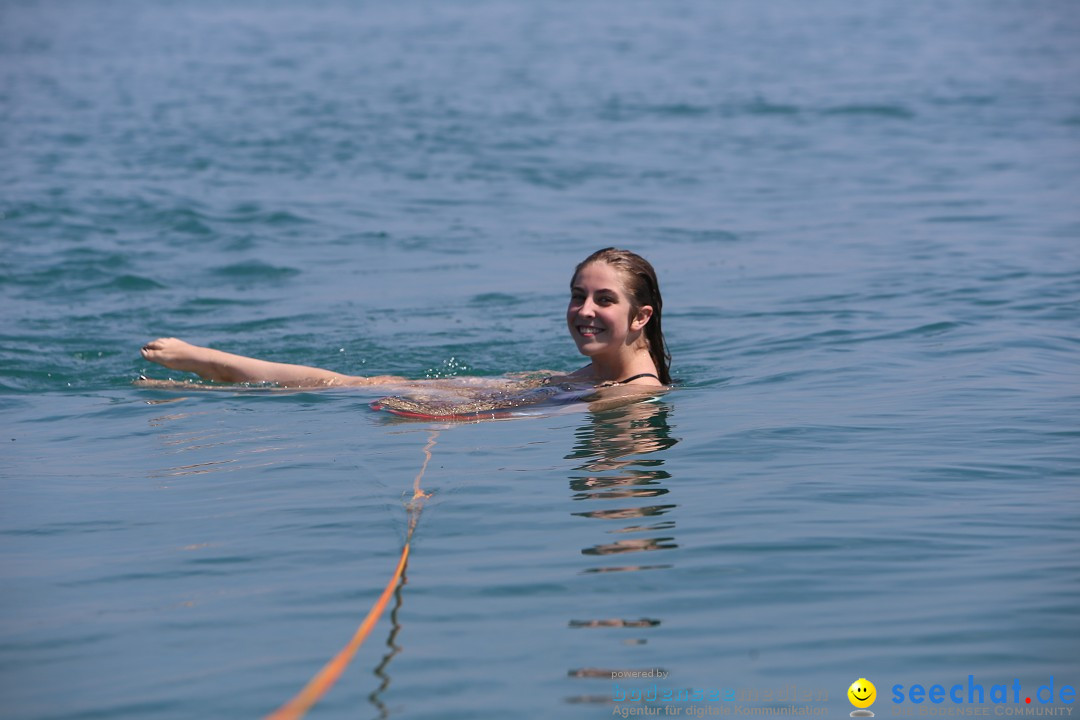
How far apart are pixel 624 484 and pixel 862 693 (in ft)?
6.47

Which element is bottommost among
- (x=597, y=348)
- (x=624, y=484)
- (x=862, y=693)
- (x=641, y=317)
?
(x=862, y=693)

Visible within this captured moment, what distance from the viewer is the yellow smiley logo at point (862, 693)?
380 centimetres

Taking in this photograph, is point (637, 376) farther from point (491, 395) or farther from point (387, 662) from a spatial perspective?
point (387, 662)

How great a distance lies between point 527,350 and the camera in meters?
9.20

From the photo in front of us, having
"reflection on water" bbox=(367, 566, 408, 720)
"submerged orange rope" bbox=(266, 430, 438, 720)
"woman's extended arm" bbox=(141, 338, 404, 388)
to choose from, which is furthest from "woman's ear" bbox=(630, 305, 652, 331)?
"reflection on water" bbox=(367, 566, 408, 720)

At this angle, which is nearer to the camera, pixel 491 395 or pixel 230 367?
pixel 491 395

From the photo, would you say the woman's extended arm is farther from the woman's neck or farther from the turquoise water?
the woman's neck

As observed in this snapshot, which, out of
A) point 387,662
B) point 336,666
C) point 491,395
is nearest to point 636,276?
point 491,395

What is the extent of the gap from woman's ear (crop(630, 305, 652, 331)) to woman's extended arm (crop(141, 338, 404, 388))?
1.50 meters

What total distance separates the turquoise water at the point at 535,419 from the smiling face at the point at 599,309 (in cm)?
43

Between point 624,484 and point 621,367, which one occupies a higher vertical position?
point 621,367

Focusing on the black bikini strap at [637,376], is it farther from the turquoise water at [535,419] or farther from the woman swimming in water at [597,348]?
the turquoise water at [535,419]

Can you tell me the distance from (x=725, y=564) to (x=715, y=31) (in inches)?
1295

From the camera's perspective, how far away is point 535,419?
700 centimetres
